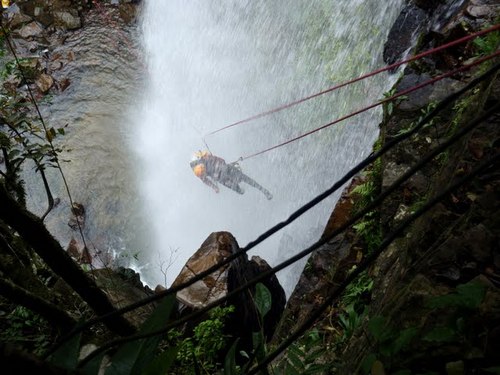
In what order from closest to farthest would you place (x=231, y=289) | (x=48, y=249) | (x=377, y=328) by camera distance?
(x=377, y=328)
(x=48, y=249)
(x=231, y=289)


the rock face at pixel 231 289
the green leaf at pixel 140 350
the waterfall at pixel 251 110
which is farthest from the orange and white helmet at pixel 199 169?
the green leaf at pixel 140 350

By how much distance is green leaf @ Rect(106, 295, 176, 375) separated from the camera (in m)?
1.09

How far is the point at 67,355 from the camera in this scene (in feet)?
3.38

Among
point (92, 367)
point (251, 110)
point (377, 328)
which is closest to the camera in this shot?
point (92, 367)

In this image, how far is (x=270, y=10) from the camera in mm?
10078

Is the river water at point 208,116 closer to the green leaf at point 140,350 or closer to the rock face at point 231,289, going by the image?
the rock face at point 231,289

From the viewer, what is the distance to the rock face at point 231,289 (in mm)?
5262

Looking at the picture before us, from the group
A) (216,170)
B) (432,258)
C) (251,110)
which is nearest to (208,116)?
(251,110)

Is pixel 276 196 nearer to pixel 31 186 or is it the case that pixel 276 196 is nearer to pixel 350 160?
pixel 350 160

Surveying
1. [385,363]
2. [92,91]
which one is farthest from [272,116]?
[385,363]

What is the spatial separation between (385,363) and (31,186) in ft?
39.8

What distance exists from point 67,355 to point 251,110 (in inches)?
417

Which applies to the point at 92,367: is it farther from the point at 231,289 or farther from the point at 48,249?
the point at 231,289

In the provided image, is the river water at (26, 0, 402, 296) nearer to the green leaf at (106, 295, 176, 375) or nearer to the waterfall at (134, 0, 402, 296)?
the waterfall at (134, 0, 402, 296)
